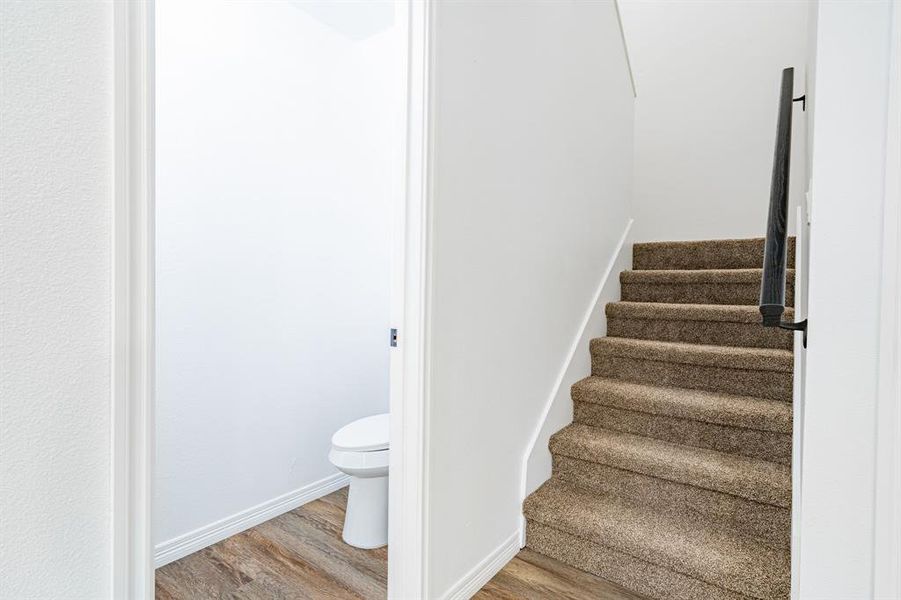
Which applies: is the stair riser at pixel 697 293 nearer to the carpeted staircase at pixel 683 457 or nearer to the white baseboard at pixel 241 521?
the carpeted staircase at pixel 683 457

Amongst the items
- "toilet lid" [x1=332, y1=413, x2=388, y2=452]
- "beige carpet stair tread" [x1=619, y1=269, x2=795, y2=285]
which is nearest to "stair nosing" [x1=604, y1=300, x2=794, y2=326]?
"beige carpet stair tread" [x1=619, y1=269, x2=795, y2=285]

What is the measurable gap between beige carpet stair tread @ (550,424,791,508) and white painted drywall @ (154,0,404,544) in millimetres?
1140

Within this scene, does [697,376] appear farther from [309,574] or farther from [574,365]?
[309,574]

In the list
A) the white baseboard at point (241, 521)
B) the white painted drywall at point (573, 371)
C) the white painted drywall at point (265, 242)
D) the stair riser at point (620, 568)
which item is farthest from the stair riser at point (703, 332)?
the white baseboard at point (241, 521)

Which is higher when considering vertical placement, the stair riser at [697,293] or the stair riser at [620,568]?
the stair riser at [697,293]

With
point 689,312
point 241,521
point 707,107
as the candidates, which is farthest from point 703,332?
point 241,521

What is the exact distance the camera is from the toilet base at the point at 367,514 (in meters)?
1.91

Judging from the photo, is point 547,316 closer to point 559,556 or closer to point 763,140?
point 559,556

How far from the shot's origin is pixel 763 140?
10.4 feet

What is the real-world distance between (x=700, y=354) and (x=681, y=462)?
518 mm

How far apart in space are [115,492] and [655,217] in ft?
12.0

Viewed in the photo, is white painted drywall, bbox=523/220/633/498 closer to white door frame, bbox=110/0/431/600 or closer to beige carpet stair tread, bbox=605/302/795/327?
beige carpet stair tread, bbox=605/302/795/327

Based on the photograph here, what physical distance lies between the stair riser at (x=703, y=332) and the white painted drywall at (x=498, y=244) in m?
0.32

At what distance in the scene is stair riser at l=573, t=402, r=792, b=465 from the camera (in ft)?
5.69
